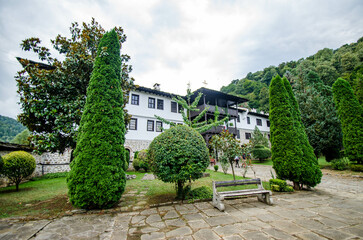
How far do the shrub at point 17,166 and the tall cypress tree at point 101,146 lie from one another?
209 inches

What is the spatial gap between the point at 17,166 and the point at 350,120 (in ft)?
Answer: 64.7

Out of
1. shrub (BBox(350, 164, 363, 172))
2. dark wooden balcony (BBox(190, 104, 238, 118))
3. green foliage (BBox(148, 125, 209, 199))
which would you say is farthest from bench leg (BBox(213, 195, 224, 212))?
dark wooden balcony (BBox(190, 104, 238, 118))

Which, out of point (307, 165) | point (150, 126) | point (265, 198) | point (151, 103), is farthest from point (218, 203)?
point (151, 103)

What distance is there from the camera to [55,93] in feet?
19.4

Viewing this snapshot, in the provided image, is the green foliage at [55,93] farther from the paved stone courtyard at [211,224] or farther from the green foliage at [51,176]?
the green foliage at [51,176]

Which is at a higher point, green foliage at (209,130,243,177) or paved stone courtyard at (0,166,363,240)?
green foliage at (209,130,243,177)

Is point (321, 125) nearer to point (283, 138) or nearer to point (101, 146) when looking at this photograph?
point (283, 138)

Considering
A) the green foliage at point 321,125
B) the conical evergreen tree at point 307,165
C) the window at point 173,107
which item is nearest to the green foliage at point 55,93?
the conical evergreen tree at point 307,165

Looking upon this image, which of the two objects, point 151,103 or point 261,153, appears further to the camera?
point 261,153

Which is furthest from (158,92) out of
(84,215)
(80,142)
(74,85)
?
(84,215)

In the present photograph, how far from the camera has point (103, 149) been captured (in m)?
4.25

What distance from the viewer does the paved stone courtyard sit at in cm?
257

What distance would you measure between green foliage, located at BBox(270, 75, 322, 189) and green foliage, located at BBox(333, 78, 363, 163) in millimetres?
7014

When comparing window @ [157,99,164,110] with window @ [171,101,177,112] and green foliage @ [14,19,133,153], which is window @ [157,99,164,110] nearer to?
window @ [171,101,177,112]
